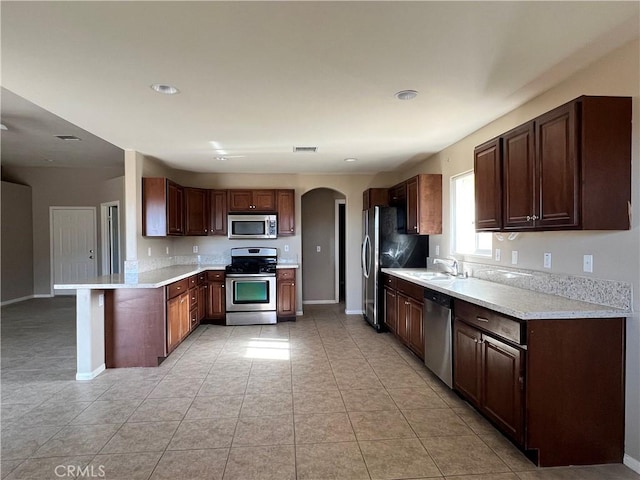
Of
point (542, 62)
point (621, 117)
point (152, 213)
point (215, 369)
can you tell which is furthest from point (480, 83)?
point (152, 213)

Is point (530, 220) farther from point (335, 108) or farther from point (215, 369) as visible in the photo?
point (215, 369)

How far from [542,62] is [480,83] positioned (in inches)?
15.5

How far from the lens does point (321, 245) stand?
7.42 meters

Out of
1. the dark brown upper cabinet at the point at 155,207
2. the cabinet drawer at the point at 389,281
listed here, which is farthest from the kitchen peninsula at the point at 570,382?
the dark brown upper cabinet at the point at 155,207

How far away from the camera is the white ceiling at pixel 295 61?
1.76m

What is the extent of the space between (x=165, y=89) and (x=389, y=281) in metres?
3.42

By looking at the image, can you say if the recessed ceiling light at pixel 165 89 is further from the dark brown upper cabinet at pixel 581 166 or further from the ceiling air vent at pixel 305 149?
the dark brown upper cabinet at pixel 581 166

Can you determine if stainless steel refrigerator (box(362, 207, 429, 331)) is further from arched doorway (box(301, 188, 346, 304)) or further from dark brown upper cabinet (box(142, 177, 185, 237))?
dark brown upper cabinet (box(142, 177, 185, 237))

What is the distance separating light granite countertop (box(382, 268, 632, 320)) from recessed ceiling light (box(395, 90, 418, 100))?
154 cm

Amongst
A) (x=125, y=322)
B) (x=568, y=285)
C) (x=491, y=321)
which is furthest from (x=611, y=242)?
(x=125, y=322)

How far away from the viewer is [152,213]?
482cm

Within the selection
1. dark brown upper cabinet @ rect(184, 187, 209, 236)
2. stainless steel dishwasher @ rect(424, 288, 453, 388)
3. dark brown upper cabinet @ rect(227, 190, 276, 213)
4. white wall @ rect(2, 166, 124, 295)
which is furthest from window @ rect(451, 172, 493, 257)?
white wall @ rect(2, 166, 124, 295)

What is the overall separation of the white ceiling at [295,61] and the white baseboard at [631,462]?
7.65ft

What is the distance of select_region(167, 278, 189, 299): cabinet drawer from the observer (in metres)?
4.10
